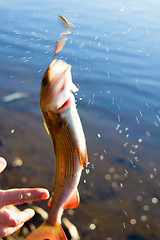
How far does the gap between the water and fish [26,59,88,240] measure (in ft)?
2.32

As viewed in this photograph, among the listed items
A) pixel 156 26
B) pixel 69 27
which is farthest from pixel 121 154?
pixel 156 26

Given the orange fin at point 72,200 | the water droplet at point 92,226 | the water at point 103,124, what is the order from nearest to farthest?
the orange fin at point 72,200
the water droplet at point 92,226
the water at point 103,124

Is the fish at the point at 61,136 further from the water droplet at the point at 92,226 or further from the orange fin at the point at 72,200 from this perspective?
the water droplet at the point at 92,226

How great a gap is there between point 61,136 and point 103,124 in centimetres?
415

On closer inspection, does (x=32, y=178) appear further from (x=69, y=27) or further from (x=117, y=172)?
(x=69, y=27)

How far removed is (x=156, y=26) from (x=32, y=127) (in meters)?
13.6

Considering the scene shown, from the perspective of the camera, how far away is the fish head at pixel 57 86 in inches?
70.0

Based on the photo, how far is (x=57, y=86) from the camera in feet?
5.86

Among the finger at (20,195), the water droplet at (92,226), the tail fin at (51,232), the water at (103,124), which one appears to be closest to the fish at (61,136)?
the tail fin at (51,232)

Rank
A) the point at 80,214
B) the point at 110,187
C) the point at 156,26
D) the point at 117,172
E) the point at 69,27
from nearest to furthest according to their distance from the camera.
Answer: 1. the point at 69,27
2. the point at 80,214
3. the point at 110,187
4. the point at 117,172
5. the point at 156,26

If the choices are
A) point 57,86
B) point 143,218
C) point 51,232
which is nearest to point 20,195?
point 51,232

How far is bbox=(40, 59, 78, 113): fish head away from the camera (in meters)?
1.78

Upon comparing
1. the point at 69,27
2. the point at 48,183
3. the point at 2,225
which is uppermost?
the point at 69,27

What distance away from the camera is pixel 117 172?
4.64m
